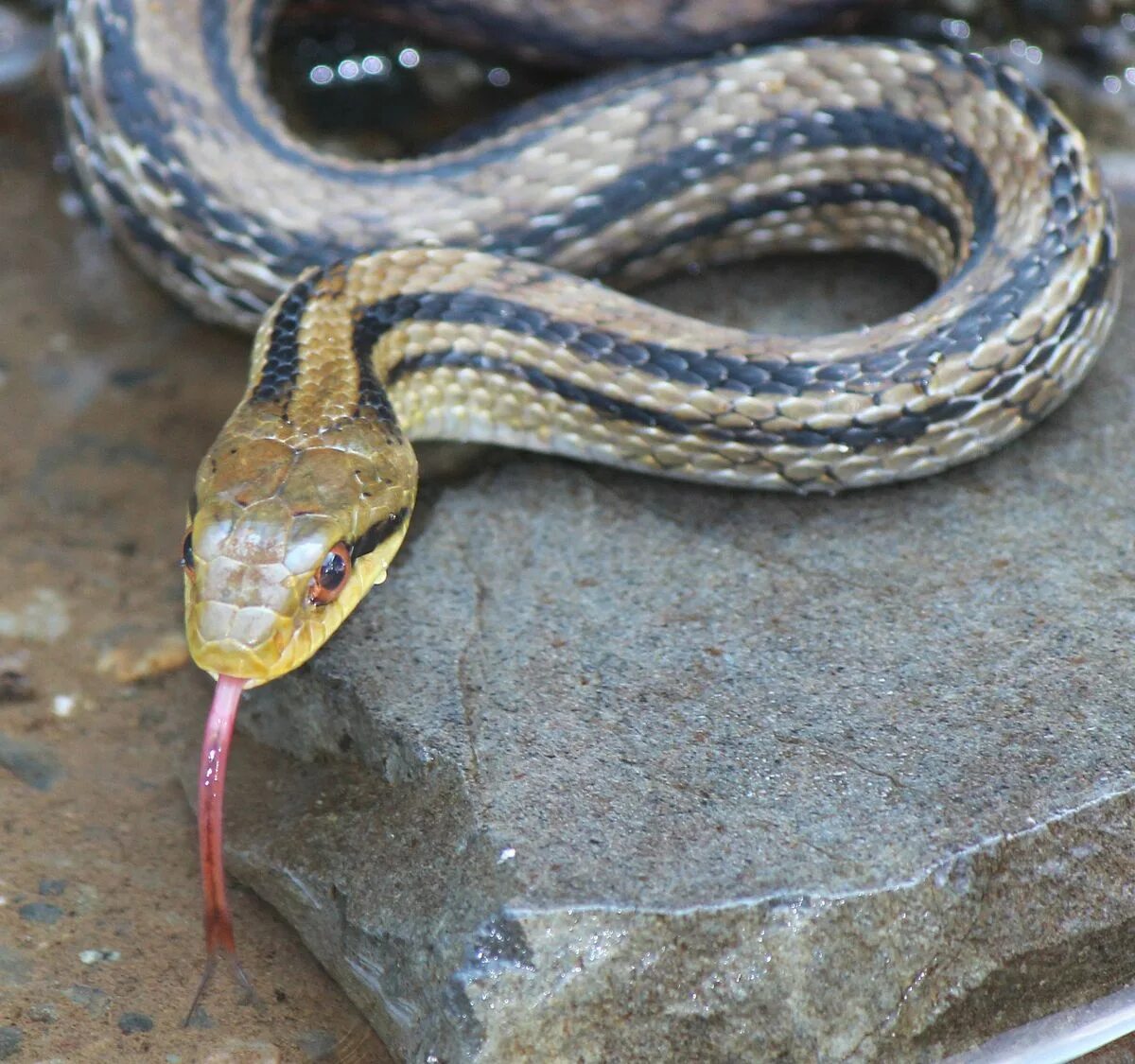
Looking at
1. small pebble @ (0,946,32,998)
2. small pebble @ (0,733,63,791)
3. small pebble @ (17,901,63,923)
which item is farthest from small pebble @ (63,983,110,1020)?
small pebble @ (0,733,63,791)

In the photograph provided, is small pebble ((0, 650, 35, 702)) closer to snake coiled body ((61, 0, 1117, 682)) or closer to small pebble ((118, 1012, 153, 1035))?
snake coiled body ((61, 0, 1117, 682))

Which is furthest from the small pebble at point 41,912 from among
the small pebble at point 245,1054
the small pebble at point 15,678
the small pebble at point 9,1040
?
the small pebble at point 15,678

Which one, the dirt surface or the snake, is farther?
the snake

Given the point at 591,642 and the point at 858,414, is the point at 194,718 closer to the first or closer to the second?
the point at 591,642

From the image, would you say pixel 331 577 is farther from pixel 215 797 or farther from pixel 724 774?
pixel 724 774

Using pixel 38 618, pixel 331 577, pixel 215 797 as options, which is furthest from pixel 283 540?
pixel 38 618

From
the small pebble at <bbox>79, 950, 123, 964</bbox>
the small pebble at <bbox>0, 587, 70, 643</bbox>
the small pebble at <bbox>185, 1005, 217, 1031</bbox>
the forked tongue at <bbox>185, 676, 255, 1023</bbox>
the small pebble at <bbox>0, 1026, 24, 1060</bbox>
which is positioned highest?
the forked tongue at <bbox>185, 676, 255, 1023</bbox>

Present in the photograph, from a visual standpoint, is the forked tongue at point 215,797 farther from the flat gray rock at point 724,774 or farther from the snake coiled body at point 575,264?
the flat gray rock at point 724,774

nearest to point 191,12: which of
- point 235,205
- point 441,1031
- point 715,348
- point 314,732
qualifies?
point 235,205
